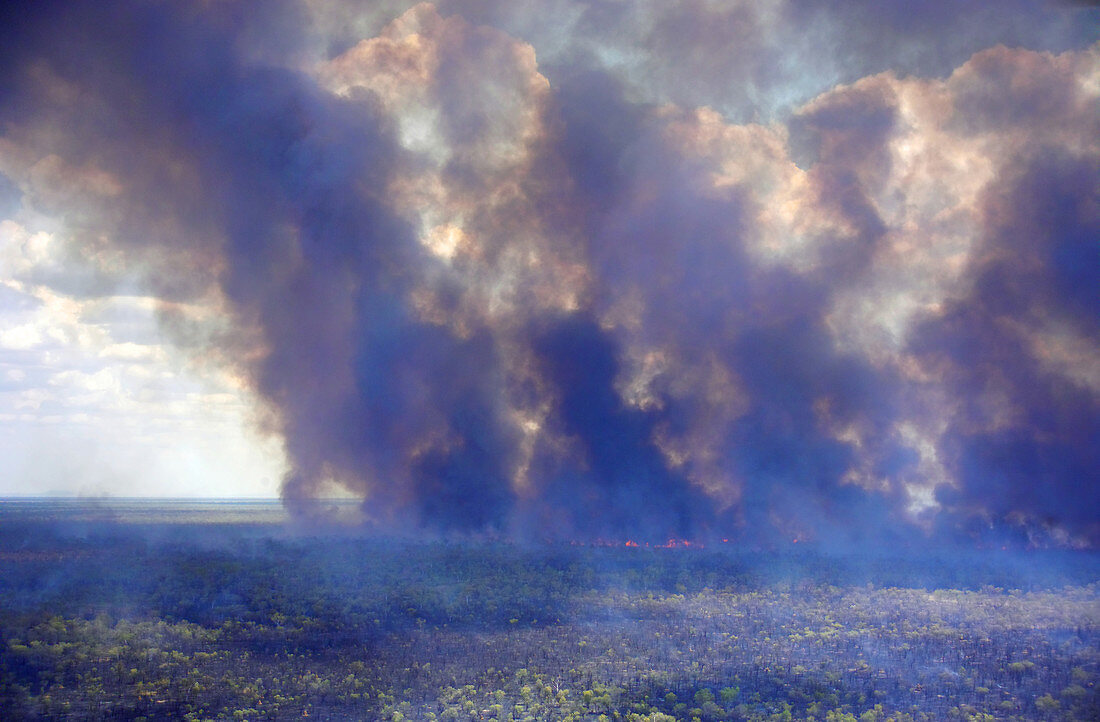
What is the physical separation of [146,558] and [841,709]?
2204 inches

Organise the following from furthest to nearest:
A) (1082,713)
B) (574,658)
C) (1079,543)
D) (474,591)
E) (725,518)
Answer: (725,518)
(1079,543)
(474,591)
(574,658)
(1082,713)

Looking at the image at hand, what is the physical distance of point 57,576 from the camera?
54.1m

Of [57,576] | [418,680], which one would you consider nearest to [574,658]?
[418,680]

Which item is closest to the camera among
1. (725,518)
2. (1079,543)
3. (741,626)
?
(741,626)

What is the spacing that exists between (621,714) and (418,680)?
9067 millimetres

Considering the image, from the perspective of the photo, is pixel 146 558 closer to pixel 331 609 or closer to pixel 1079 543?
pixel 331 609

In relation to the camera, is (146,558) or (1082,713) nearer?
(1082,713)

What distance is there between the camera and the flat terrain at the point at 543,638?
30016 millimetres

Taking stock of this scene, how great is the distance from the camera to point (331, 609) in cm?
4456

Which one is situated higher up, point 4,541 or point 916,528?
point 916,528

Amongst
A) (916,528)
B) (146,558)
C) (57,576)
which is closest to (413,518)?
(146,558)

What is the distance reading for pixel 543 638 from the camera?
40.2 metres

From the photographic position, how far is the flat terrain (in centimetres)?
3002

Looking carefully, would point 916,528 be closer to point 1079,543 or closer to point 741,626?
Result: point 1079,543
